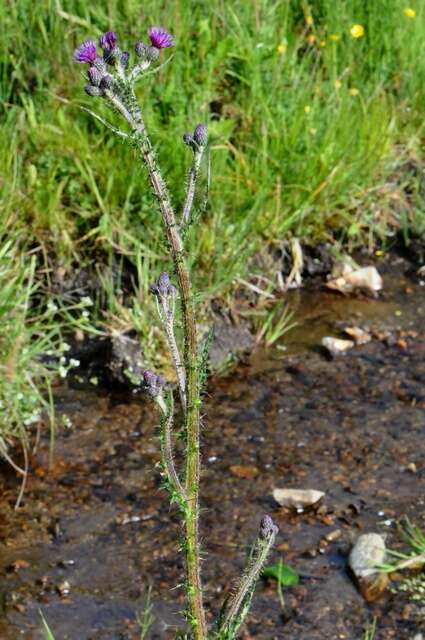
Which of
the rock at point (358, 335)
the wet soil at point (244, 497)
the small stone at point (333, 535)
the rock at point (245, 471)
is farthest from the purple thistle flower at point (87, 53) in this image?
the rock at point (358, 335)

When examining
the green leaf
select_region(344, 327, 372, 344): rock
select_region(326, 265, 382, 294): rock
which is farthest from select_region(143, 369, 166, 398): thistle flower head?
select_region(326, 265, 382, 294): rock

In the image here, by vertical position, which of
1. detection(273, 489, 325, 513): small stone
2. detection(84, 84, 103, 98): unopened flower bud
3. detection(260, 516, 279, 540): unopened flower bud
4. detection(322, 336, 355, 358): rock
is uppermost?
detection(84, 84, 103, 98): unopened flower bud

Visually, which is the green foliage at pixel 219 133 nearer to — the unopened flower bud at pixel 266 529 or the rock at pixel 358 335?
the rock at pixel 358 335

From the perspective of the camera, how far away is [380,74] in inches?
202

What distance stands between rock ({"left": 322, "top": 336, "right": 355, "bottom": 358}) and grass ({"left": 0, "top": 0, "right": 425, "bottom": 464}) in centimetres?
18

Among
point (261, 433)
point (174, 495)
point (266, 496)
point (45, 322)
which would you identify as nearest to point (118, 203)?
point (45, 322)

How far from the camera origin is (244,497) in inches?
127

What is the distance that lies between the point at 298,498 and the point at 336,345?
1038 millimetres

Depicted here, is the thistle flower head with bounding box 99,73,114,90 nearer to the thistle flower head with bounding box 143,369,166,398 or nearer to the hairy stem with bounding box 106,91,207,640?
the hairy stem with bounding box 106,91,207,640

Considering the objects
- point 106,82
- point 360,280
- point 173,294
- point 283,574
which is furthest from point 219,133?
point 106,82

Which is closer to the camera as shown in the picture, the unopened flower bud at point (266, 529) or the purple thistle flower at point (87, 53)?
the purple thistle flower at point (87, 53)

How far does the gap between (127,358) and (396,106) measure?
2.02 m

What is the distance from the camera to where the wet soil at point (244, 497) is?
2.76 metres

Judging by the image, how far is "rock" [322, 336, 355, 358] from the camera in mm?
4066
